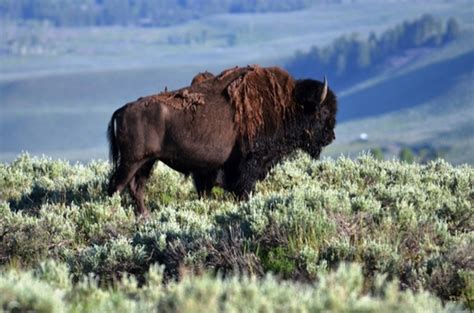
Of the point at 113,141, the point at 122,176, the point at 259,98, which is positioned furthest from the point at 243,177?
the point at 113,141

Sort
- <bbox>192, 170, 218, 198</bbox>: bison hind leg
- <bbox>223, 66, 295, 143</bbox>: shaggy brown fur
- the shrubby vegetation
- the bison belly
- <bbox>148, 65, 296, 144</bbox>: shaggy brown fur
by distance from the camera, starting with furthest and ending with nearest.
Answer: <bbox>192, 170, 218, 198</bbox>: bison hind leg → <bbox>223, 66, 295, 143</bbox>: shaggy brown fur → <bbox>148, 65, 296, 144</bbox>: shaggy brown fur → the bison belly → the shrubby vegetation

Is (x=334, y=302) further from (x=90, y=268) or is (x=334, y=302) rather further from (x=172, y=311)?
(x=90, y=268)

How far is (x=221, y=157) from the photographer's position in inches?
476

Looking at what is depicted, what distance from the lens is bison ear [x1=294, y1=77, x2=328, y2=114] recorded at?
12766 millimetres

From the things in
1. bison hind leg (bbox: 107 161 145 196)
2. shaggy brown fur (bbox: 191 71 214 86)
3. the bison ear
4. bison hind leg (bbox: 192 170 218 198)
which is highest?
shaggy brown fur (bbox: 191 71 214 86)

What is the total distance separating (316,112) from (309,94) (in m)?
0.27

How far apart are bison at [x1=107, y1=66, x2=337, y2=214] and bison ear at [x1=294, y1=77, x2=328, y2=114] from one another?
11 millimetres

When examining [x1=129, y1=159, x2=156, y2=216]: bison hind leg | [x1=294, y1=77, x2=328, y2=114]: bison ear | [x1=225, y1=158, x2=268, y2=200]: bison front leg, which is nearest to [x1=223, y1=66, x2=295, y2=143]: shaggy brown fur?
[x1=294, y1=77, x2=328, y2=114]: bison ear

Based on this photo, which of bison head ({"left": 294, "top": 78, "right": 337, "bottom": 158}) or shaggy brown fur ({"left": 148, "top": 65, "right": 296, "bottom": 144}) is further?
bison head ({"left": 294, "top": 78, "right": 337, "bottom": 158})

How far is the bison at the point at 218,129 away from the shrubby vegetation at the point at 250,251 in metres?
0.31

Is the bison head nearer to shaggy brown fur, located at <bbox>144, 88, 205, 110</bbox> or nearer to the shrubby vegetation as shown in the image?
the shrubby vegetation

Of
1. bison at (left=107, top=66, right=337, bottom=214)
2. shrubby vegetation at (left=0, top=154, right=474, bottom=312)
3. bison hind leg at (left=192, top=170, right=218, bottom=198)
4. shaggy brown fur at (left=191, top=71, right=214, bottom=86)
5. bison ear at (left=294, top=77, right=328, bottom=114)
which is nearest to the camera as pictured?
shrubby vegetation at (left=0, top=154, right=474, bottom=312)

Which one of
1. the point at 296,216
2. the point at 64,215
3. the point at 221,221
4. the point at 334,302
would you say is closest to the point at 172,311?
the point at 334,302

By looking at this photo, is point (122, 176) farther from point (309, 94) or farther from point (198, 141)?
point (309, 94)
